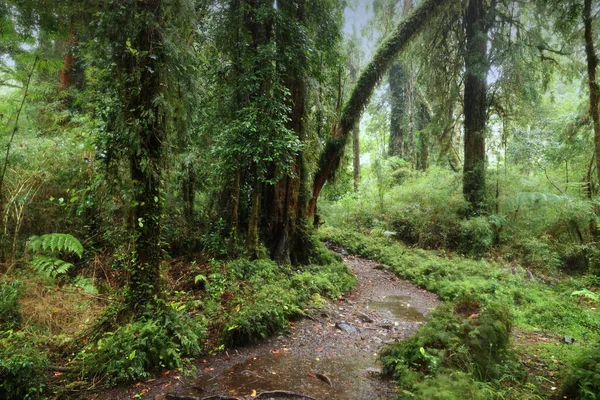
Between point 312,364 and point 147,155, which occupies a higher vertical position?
point 147,155

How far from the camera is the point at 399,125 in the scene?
2092cm

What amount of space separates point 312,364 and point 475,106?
1239 cm

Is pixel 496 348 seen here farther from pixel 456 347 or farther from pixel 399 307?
A: pixel 399 307

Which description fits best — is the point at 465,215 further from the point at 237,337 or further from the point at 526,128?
the point at 237,337

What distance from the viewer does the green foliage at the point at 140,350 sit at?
12.6ft

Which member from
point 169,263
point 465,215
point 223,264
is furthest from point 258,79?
point 465,215

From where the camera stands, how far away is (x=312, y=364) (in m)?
4.53

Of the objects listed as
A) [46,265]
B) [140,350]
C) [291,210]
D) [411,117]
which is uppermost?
[411,117]

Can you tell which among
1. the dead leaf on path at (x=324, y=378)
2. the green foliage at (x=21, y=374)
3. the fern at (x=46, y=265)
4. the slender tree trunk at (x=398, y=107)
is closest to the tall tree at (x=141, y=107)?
the green foliage at (x=21, y=374)

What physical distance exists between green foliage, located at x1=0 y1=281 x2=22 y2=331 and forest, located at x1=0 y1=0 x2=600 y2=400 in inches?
0.9

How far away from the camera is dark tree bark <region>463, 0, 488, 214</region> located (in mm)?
12125

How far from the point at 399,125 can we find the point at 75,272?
62.9 feet

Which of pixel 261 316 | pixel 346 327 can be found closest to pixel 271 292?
pixel 261 316

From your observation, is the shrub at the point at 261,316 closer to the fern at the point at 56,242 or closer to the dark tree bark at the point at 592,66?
the fern at the point at 56,242
